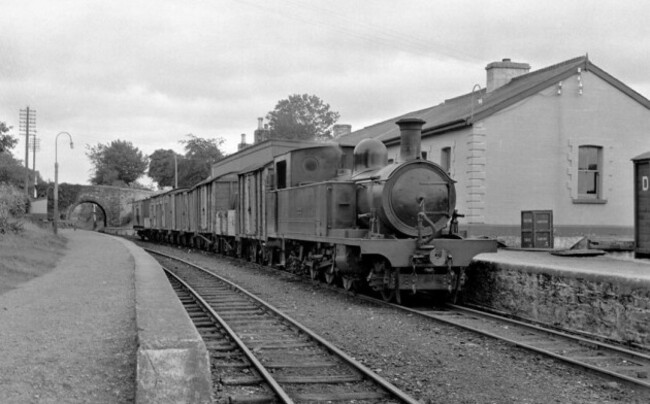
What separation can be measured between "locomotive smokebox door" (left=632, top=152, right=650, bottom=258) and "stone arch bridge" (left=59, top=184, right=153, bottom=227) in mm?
58751

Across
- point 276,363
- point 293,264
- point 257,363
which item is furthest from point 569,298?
point 293,264

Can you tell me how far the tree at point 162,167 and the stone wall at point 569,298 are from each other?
257 feet

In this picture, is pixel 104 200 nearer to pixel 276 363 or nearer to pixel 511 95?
pixel 511 95

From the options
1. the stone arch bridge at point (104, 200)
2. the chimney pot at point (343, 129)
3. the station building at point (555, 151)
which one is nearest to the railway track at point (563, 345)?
the station building at point (555, 151)

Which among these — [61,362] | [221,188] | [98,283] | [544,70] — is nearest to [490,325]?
[61,362]

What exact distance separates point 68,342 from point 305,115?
74.1 meters

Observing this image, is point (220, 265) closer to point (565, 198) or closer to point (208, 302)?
point (208, 302)

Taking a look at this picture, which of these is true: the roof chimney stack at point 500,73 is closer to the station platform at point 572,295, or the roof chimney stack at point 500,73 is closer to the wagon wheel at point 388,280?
the station platform at point 572,295

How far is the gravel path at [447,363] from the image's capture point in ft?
19.7

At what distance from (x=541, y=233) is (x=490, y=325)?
905 centimetres

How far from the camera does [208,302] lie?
476 inches

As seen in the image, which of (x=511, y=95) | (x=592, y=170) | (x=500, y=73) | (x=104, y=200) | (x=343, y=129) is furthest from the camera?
(x=104, y=200)

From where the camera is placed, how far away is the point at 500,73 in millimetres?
23703

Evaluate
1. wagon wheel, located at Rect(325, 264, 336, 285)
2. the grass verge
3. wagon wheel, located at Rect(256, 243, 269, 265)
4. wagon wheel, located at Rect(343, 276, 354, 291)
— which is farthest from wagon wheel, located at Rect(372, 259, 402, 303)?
wagon wheel, located at Rect(256, 243, 269, 265)
